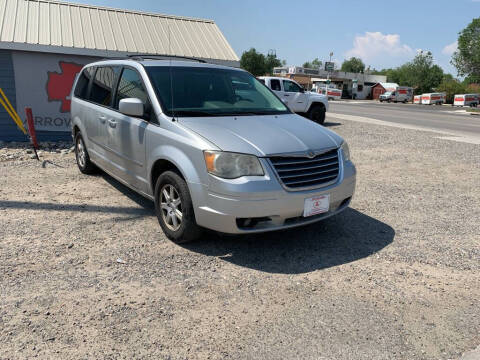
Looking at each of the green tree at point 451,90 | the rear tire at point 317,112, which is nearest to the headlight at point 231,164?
the rear tire at point 317,112

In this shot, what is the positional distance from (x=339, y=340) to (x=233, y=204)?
1362 millimetres

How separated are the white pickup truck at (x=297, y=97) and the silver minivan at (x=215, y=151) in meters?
11.1

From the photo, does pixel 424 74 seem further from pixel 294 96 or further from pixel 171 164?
pixel 171 164

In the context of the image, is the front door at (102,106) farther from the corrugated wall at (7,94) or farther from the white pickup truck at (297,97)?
the white pickup truck at (297,97)

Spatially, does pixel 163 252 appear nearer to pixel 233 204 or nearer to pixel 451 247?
pixel 233 204

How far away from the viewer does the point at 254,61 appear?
75.8m

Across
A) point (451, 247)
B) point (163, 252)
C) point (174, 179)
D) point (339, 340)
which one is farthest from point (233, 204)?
point (451, 247)

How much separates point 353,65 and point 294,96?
136189 mm

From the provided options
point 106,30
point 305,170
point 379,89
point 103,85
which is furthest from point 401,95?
point 305,170

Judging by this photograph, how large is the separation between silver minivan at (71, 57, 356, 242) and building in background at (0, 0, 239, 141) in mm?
5506

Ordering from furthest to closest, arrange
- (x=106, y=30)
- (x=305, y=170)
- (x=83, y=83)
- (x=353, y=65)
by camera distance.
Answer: (x=353, y=65)
(x=106, y=30)
(x=83, y=83)
(x=305, y=170)

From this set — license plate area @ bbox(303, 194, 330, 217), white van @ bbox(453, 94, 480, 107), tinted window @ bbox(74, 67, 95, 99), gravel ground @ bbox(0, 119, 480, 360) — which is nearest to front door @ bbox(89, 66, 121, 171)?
tinted window @ bbox(74, 67, 95, 99)

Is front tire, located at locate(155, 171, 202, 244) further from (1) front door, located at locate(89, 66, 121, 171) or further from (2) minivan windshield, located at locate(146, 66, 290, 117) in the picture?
(1) front door, located at locate(89, 66, 121, 171)

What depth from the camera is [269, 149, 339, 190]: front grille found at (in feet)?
11.6
